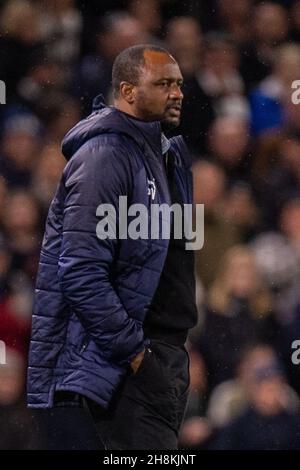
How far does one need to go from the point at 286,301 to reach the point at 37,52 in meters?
0.96

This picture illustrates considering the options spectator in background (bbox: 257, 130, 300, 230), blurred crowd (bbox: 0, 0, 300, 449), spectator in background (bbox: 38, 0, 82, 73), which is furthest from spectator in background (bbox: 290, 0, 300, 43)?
spectator in background (bbox: 38, 0, 82, 73)

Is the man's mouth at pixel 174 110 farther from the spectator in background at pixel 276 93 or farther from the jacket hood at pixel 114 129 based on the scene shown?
the spectator in background at pixel 276 93

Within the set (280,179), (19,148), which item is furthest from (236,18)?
(19,148)

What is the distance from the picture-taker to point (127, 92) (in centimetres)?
204

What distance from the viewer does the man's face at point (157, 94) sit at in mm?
2029

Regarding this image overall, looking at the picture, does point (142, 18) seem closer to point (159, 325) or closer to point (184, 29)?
point (184, 29)

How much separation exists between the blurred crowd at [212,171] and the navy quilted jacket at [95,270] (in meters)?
0.67

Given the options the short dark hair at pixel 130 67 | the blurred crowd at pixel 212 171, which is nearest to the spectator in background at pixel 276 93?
the blurred crowd at pixel 212 171

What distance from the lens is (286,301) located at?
2775mm

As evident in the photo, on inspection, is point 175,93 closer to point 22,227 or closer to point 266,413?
point 22,227

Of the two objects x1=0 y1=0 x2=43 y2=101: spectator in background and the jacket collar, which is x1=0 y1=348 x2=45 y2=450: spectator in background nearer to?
x1=0 y1=0 x2=43 y2=101: spectator in background

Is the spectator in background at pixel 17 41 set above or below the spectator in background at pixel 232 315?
above

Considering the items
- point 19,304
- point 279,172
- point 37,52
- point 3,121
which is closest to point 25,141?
point 3,121

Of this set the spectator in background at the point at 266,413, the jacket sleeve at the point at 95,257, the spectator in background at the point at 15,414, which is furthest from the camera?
the spectator in background at the point at 266,413
